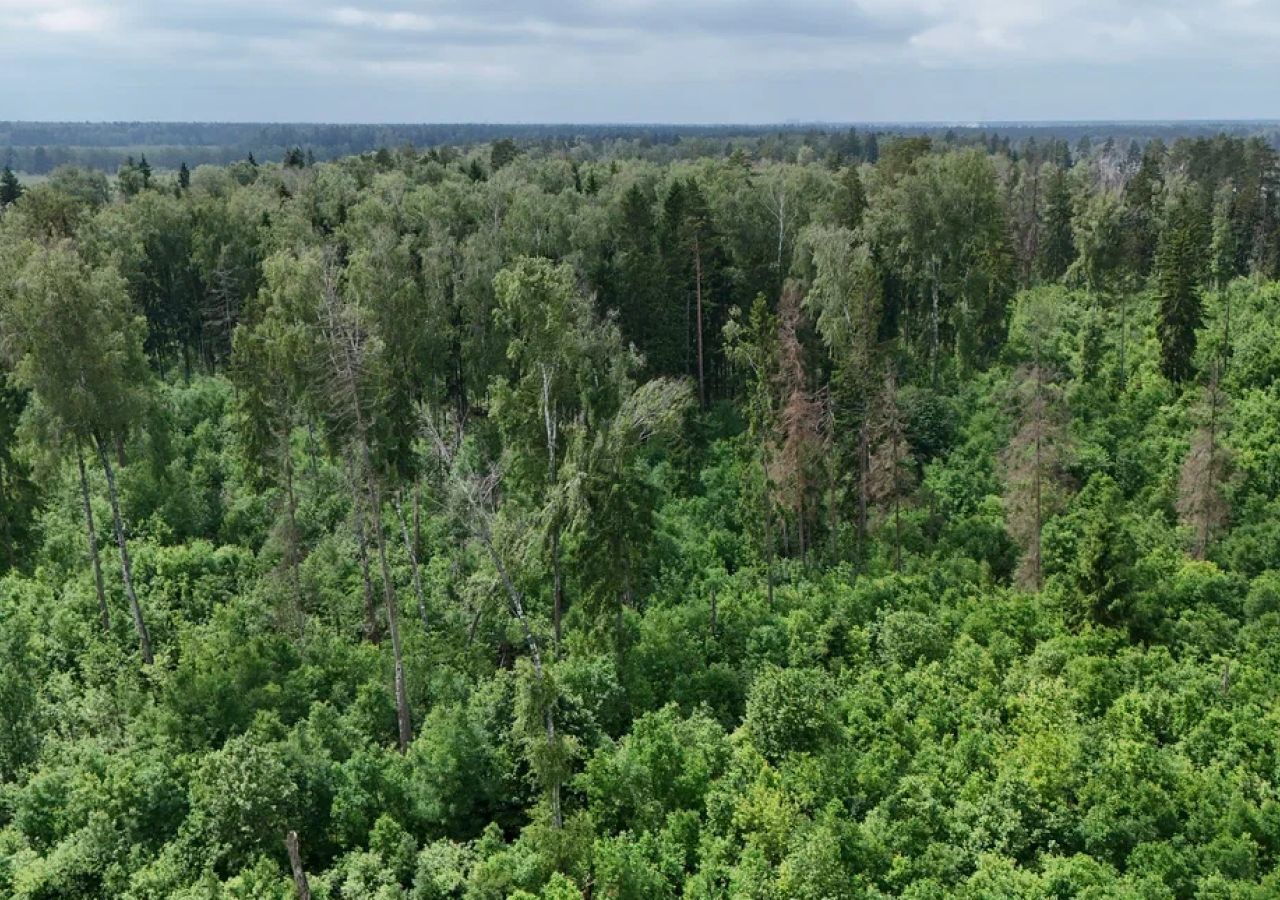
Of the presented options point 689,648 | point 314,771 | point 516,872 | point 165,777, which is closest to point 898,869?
point 516,872

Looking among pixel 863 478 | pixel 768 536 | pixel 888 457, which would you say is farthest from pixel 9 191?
pixel 888 457

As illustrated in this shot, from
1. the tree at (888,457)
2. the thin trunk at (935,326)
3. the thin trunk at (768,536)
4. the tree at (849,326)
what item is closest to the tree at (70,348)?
the thin trunk at (768,536)

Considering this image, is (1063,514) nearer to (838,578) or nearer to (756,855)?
(838,578)

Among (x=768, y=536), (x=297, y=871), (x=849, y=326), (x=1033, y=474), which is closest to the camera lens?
(x=297, y=871)

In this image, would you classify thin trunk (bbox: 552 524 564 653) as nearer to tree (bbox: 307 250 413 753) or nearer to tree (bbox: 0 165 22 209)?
tree (bbox: 307 250 413 753)

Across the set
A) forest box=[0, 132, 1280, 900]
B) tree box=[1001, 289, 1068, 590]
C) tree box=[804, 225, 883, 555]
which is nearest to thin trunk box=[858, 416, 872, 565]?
tree box=[804, 225, 883, 555]

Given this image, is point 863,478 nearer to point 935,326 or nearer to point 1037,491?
point 1037,491
